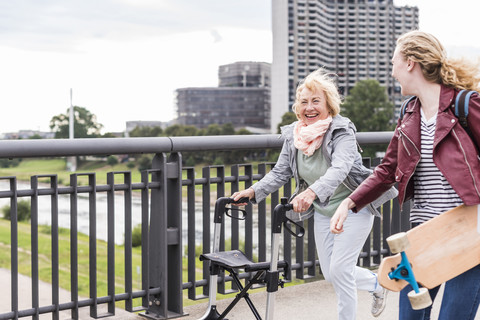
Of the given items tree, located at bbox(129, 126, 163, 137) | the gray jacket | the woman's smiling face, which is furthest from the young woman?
tree, located at bbox(129, 126, 163, 137)

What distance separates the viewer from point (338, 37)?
168625 mm

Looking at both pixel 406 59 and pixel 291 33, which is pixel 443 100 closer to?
pixel 406 59

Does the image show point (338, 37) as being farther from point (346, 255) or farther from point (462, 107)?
point (462, 107)

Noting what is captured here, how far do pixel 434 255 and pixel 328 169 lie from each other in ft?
3.44

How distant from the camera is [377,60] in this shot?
164 metres

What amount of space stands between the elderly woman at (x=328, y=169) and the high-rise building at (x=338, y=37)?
153 m

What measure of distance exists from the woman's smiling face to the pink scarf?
5cm

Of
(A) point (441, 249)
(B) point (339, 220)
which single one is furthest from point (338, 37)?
(A) point (441, 249)

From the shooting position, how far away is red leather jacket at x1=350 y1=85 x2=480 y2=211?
111 inches

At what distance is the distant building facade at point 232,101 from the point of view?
507 feet

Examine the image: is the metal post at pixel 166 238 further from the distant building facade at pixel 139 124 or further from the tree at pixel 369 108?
the distant building facade at pixel 139 124

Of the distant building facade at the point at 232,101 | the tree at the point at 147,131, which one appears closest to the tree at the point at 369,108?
the tree at the point at 147,131

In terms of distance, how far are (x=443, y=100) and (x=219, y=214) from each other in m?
1.30

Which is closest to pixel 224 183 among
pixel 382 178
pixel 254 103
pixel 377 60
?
pixel 382 178
